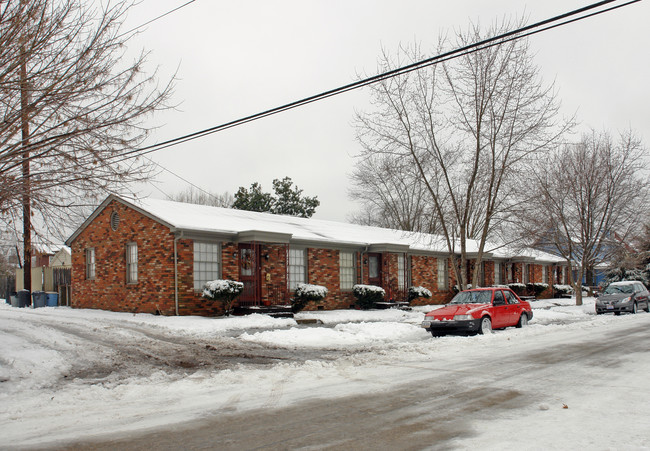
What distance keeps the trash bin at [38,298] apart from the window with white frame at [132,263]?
8111mm

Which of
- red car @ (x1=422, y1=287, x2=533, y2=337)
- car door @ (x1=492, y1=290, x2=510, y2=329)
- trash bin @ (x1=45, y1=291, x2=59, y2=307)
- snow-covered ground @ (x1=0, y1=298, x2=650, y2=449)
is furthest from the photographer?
trash bin @ (x1=45, y1=291, x2=59, y2=307)

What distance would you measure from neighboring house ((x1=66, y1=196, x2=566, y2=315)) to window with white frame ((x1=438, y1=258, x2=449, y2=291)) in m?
2.75

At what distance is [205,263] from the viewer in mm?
20391

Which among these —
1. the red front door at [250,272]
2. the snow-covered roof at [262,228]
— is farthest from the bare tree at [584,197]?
the red front door at [250,272]

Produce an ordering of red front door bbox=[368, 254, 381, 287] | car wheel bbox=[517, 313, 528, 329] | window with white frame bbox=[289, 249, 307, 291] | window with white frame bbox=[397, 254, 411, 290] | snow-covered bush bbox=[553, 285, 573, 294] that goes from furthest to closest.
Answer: snow-covered bush bbox=[553, 285, 573, 294], window with white frame bbox=[397, 254, 411, 290], red front door bbox=[368, 254, 381, 287], window with white frame bbox=[289, 249, 307, 291], car wheel bbox=[517, 313, 528, 329]

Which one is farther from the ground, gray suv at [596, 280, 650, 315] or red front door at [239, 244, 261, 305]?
red front door at [239, 244, 261, 305]

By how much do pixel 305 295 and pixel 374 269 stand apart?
269 inches

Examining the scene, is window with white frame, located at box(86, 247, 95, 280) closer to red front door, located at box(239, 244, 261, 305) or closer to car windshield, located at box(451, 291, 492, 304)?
red front door, located at box(239, 244, 261, 305)

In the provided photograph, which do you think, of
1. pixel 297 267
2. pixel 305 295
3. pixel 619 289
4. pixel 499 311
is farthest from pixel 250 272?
pixel 619 289

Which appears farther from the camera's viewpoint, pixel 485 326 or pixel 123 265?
pixel 123 265

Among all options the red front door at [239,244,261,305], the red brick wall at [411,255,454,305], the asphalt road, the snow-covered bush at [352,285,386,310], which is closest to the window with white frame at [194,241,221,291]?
the red front door at [239,244,261,305]

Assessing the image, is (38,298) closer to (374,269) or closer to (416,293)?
(374,269)

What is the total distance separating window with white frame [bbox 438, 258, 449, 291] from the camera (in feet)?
106

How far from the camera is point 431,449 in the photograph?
17.5 ft
